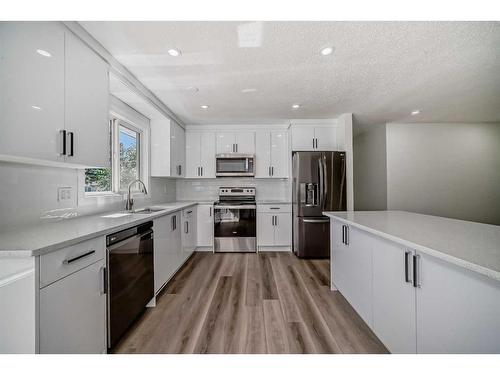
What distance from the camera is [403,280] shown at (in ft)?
3.79

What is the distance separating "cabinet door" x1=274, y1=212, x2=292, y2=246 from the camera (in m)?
3.63

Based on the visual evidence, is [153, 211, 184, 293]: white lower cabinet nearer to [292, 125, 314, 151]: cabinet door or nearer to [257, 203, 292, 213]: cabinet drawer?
[257, 203, 292, 213]: cabinet drawer

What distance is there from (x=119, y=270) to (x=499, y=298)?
1.96 metres

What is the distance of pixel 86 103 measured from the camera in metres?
1.50

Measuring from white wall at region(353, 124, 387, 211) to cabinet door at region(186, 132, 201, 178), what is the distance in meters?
3.66

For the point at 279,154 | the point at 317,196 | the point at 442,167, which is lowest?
the point at 317,196

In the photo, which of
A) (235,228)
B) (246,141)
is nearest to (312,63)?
(246,141)

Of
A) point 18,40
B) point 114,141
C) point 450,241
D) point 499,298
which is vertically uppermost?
point 18,40

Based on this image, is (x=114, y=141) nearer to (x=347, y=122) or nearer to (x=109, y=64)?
(x=109, y=64)

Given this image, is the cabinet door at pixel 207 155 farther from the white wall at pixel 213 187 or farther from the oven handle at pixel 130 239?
the oven handle at pixel 130 239

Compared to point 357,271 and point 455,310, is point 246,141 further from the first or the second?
point 455,310

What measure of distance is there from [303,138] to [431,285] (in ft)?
9.82

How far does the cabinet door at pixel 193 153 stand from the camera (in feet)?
12.8
